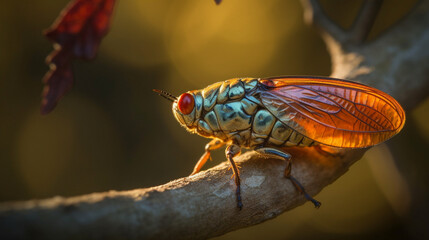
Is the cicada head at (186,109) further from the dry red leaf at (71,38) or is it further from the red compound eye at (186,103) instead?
the dry red leaf at (71,38)

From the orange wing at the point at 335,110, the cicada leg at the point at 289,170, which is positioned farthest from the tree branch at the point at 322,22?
the cicada leg at the point at 289,170

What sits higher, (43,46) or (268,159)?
(43,46)

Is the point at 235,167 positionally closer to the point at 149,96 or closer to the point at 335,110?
the point at 335,110

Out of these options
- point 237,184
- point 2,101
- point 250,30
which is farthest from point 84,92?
point 237,184

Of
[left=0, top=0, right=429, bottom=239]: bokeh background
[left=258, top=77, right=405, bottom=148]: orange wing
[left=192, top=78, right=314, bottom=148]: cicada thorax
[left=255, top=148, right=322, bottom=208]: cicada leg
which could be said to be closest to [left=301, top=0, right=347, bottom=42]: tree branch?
[left=258, top=77, right=405, bottom=148]: orange wing

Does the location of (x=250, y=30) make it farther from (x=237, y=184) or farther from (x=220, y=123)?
(x=237, y=184)

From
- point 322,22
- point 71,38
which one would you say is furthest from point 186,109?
point 322,22

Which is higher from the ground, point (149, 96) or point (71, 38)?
point (71, 38)
